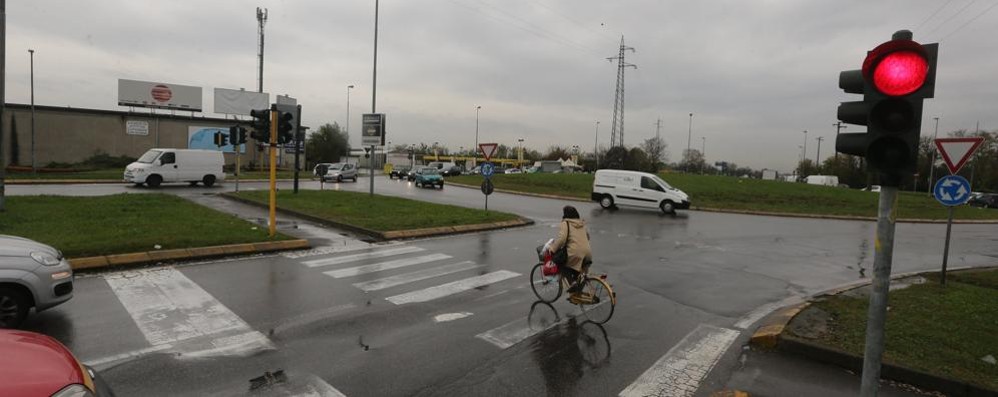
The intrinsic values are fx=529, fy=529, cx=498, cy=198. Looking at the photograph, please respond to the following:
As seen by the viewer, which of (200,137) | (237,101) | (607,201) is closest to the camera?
(607,201)

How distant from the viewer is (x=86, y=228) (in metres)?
10.7

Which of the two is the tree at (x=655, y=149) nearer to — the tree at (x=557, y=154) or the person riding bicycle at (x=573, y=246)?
the tree at (x=557, y=154)

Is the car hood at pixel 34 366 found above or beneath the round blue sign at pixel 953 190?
beneath

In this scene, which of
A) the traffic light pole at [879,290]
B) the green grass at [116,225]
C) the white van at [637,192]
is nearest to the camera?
the traffic light pole at [879,290]

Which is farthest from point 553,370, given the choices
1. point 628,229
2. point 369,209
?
point 369,209

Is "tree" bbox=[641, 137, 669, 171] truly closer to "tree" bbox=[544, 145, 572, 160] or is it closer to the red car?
"tree" bbox=[544, 145, 572, 160]

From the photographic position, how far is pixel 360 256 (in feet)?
33.4

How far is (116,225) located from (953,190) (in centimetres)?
1706

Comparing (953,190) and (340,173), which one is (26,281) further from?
(340,173)

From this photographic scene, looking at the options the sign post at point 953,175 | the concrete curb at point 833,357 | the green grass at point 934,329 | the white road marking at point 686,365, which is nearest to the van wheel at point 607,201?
the sign post at point 953,175

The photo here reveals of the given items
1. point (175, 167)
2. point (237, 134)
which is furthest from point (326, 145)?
point (237, 134)

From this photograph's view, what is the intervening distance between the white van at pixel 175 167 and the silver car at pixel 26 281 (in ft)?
77.4

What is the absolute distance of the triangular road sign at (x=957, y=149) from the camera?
9.47 metres

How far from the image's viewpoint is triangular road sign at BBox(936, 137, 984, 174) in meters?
9.47
